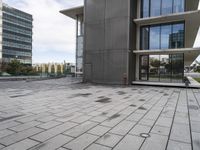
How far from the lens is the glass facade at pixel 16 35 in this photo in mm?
67438

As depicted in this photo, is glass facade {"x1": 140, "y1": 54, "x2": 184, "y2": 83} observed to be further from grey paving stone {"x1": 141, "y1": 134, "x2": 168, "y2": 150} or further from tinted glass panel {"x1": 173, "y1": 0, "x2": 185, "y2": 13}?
grey paving stone {"x1": 141, "y1": 134, "x2": 168, "y2": 150}

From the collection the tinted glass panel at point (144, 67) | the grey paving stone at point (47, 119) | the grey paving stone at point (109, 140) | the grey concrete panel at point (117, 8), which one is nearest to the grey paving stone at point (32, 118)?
the grey paving stone at point (47, 119)

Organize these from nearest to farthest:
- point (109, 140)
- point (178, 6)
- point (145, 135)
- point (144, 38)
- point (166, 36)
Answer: point (109, 140), point (145, 135), point (178, 6), point (166, 36), point (144, 38)

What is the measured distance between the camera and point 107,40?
57.0ft

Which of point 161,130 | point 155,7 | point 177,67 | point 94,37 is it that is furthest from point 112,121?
point 155,7

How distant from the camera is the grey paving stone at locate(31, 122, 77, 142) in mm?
3583

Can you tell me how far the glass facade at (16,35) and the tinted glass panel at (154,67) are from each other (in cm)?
6508

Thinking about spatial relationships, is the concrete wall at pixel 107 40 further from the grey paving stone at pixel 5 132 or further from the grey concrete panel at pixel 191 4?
the grey paving stone at pixel 5 132

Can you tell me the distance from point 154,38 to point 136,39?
6.82ft

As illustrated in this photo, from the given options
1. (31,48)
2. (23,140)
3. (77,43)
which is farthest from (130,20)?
(31,48)

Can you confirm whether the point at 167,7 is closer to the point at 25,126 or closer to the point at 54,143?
the point at 25,126

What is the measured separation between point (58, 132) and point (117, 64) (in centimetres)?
1341

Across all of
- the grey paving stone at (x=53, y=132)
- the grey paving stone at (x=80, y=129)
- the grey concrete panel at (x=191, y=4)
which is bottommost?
the grey paving stone at (x=80, y=129)

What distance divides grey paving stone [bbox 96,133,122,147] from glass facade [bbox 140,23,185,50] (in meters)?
15.2
